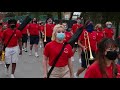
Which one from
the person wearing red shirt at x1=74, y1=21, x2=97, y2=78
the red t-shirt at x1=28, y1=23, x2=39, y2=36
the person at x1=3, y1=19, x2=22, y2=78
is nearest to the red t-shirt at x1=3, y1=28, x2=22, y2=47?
the person at x1=3, y1=19, x2=22, y2=78

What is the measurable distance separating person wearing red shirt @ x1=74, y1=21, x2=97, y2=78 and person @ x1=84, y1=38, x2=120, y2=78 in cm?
523

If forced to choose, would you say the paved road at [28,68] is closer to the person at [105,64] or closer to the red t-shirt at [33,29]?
the red t-shirt at [33,29]

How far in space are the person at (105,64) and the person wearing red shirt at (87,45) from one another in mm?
5226

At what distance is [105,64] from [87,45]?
590cm

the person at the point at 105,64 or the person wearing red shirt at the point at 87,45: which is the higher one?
the person at the point at 105,64

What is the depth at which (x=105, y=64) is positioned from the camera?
4523 millimetres

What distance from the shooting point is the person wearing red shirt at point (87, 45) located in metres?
10.1

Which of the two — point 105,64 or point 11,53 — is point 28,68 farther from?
point 105,64

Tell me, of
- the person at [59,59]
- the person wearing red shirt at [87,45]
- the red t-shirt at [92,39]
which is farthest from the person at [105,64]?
the red t-shirt at [92,39]

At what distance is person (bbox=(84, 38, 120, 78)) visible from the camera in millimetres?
4461

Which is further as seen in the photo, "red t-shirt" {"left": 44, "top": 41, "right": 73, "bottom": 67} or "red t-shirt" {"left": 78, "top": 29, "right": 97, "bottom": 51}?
"red t-shirt" {"left": 78, "top": 29, "right": 97, "bottom": 51}

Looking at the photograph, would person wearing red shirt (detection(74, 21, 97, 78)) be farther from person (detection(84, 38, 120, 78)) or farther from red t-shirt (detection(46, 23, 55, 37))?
person (detection(84, 38, 120, 78))

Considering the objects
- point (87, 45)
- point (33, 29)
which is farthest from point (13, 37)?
point (33, 29)

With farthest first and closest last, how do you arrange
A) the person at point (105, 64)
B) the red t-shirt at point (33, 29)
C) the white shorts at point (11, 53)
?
the red t-shirt at point (33, 29)
the white shorts at point (11, 53)
the person at point (105, 64)
